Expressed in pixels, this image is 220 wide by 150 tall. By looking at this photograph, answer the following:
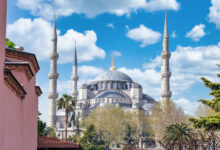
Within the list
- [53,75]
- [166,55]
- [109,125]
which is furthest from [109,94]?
[109,125]

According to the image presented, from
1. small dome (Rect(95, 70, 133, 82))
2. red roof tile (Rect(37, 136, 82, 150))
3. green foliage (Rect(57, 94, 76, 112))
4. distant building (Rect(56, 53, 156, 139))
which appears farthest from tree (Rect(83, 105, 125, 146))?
small dome (Rect(95, 70, 133, 82))

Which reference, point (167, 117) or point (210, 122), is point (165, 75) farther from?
point (210, 122)

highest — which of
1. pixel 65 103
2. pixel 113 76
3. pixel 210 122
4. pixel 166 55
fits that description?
pixel 113 76

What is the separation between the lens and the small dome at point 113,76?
12471 cm

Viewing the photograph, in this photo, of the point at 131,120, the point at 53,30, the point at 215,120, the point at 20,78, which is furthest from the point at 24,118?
the point at 53,30

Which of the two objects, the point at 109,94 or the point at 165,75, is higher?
the point at 165,75

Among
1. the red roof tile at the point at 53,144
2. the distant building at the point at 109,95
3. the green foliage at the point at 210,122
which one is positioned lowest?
the red roof tile at the point at 53,144

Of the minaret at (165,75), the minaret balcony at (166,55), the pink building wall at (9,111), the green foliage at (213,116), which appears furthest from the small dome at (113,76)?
the pink building wall at (9,111)

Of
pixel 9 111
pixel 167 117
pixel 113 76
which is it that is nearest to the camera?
pixel 9 111

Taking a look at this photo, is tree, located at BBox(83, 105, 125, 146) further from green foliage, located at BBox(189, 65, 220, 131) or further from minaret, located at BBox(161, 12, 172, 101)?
green foliage, located at BBox(189, 65, 220, 131)

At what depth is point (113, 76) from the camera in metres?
126

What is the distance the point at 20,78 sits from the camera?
13.8 meters

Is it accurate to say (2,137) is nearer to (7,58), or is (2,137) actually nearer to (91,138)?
(7,58)

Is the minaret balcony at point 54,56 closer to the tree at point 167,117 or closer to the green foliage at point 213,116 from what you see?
the tree at point 167,117
